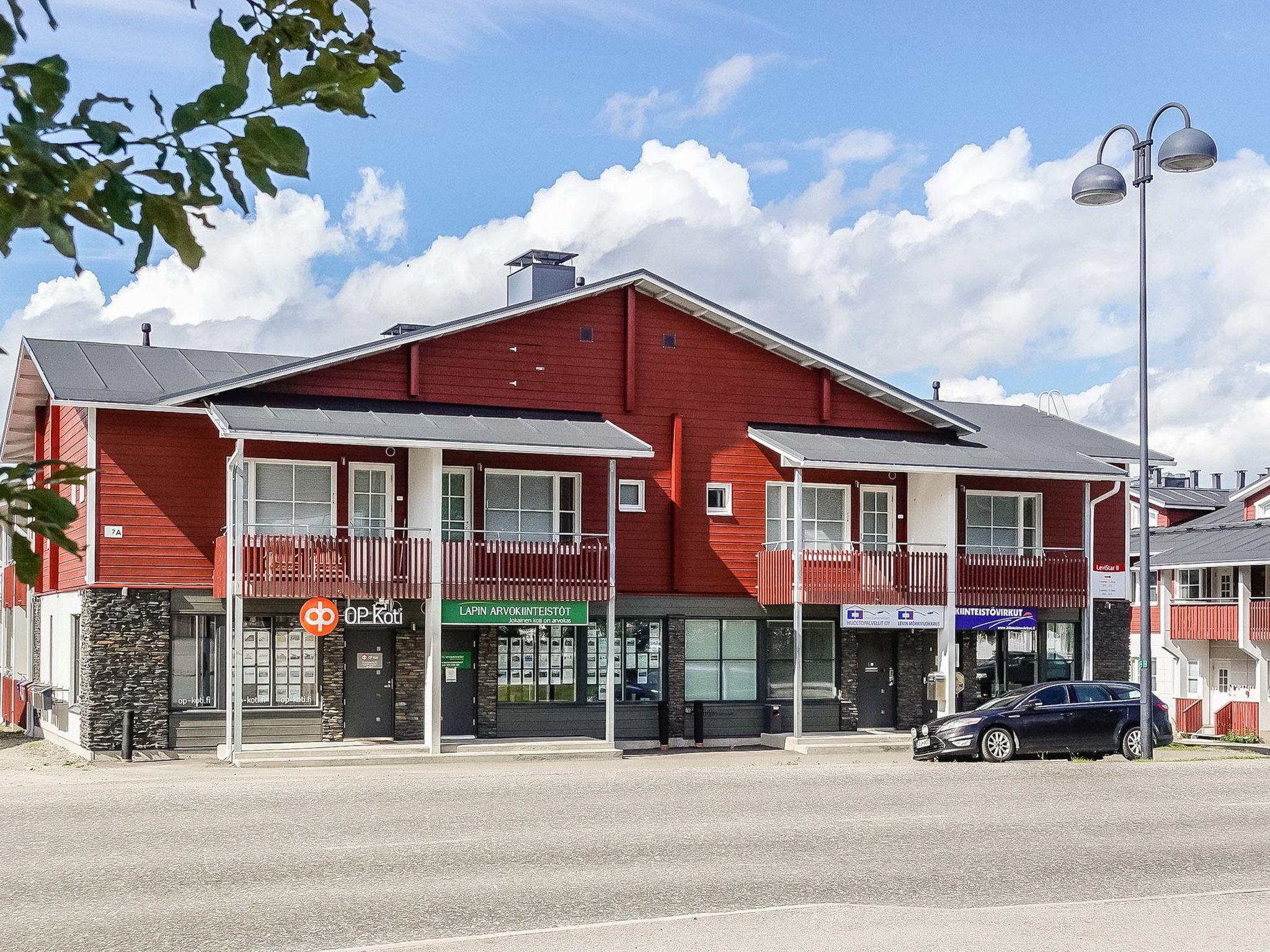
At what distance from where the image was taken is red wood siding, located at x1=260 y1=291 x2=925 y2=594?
31.7 m

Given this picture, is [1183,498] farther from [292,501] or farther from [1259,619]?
[292,501]

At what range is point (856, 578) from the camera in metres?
33.0

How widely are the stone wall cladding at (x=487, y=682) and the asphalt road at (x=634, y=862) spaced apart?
7.07 metres

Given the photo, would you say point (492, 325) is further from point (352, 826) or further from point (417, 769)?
point (352, 826)

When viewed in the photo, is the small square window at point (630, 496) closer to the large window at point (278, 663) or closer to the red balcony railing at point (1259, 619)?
the large window at point (278, 663)

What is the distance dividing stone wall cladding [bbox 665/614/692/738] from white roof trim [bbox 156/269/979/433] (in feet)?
21.2

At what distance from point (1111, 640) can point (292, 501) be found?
20.0 meters

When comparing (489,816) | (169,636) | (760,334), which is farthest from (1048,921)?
(760,334)

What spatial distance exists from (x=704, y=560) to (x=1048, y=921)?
2194 centimetres

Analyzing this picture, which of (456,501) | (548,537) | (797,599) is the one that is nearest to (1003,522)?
(797,599)

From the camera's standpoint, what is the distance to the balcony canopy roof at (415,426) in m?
27.8

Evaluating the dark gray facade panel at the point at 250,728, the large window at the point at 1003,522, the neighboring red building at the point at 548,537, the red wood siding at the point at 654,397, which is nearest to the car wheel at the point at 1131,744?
the neighboring red building at the point at 548,537

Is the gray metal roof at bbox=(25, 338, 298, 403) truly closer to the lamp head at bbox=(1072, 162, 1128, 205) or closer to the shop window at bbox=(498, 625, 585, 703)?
the shop window at bbox=(498, 625, 585, 703)

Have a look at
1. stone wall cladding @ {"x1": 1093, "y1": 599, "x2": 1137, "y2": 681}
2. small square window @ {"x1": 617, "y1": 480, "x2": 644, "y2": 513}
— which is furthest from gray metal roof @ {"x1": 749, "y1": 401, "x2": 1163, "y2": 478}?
stone wall cladding @ {"x1": 1093, "y1": 599, "x2": 1137, "y2": 681}
